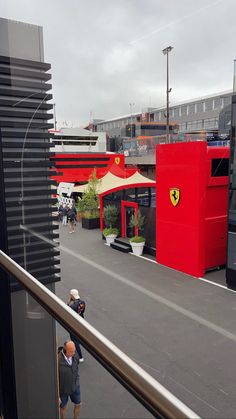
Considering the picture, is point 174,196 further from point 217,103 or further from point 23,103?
point 217,103

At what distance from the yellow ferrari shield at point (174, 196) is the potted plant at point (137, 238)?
227cm

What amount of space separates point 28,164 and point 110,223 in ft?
41.3

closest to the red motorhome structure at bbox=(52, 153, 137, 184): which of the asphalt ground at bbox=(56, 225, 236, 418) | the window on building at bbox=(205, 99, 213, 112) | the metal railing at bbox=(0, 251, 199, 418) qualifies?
the asphalt ground at bbox=(56, 225, 236, 418)

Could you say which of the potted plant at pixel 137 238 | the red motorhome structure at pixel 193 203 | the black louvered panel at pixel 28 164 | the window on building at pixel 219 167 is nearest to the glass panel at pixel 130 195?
the potted plant at pixel 137 238

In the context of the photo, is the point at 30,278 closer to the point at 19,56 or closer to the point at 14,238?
the point at 14,238

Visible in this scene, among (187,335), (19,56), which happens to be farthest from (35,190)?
(187,335)

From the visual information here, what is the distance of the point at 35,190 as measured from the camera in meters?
2.71

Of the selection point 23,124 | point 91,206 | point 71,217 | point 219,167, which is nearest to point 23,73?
point 23,124

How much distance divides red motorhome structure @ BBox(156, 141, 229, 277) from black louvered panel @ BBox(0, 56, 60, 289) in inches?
318

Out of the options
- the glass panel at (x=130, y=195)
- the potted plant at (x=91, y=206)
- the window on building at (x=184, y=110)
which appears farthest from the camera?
the window on building at (x=184, y=110)

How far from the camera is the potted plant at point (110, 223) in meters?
14.7

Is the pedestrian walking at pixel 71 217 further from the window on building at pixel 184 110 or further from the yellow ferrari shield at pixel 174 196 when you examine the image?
the window on building at pixel 184 110

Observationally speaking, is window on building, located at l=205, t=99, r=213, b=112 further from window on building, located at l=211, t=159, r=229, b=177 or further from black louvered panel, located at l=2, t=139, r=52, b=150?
black louvered panel, located at l=2, t=139, r=52, b=150

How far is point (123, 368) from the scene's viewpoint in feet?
2.27
